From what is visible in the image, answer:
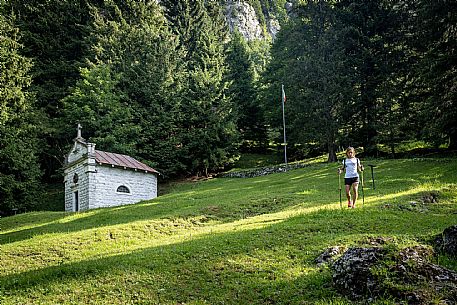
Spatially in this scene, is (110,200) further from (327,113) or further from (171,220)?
(327,113)

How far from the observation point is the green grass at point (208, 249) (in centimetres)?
663

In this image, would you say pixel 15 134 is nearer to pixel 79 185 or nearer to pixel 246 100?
pixel 79 185

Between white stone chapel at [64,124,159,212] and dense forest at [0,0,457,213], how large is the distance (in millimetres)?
4681

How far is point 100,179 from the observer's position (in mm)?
23125

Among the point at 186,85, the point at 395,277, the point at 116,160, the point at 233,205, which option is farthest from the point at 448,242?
the point at 186,85

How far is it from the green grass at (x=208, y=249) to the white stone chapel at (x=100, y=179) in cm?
596

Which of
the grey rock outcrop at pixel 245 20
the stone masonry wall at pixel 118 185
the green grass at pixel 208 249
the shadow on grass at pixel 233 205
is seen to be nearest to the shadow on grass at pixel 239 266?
the green grass at pixel 208 249

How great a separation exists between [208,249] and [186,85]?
29928mm

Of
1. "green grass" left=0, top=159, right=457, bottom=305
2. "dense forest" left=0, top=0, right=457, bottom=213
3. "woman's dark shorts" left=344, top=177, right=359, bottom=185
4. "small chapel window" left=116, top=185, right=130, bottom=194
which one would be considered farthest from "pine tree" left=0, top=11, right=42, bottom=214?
"woman's dark shorts" left=344, top=177, right=359, bottom=185

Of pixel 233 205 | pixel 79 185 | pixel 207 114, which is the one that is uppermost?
pixel 207 114

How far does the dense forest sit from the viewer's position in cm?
2691

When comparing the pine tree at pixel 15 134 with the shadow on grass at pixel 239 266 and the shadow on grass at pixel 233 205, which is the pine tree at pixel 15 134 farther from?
the shadow on grass at pixel 239 266

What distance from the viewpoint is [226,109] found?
36.2 m

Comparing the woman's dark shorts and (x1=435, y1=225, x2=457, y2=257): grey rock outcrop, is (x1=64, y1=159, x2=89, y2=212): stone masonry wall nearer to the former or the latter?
the woman's dark shorts
